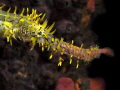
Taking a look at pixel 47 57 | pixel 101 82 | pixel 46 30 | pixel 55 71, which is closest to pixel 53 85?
pixel 55 71

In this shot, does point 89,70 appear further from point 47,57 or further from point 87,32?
point 47,57

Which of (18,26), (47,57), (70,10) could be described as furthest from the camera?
(70,10)

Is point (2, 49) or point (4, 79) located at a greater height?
point (2, 49)

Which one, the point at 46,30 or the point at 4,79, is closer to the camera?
the point at 46,30

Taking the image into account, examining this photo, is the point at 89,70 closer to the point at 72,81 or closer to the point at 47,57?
the point at 72,81

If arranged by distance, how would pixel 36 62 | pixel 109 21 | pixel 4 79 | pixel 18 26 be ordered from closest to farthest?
pixel 18 26 < pixel 4 79 < pixel 36 62 < pixel 109 21

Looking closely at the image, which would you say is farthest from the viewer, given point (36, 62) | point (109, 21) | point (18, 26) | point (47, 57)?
point (109, 21)

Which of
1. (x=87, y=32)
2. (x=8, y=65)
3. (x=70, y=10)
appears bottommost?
(x=8, y=65)

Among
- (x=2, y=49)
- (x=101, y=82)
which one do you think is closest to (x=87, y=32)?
(x=101, y=82)

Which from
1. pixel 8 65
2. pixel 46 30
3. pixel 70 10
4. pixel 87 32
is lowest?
pixel 8 65
